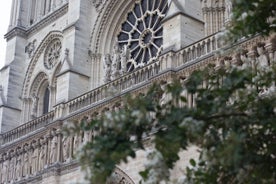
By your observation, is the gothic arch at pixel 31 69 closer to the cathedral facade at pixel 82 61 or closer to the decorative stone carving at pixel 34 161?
the cathedral facade at pixel 82 61

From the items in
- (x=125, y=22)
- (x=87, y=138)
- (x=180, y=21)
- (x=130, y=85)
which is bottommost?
(x=87, y=138)

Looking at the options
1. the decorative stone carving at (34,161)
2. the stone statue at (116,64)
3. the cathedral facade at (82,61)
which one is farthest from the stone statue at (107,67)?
the decorative stone carving at (34,161)

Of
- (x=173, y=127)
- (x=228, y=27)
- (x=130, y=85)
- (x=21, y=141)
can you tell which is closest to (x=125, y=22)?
(x=130, y=85)

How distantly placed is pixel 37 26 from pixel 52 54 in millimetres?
1779

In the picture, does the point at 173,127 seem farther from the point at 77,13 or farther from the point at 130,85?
the point at 77,13

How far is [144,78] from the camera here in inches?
656

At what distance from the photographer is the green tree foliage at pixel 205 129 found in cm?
574

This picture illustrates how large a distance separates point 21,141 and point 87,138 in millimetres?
4165

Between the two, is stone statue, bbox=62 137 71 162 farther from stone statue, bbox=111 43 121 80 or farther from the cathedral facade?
stone statue, bbox=111 43 121 80

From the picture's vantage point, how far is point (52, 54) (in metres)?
23.1

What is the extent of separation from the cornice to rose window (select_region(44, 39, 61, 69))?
98 cm

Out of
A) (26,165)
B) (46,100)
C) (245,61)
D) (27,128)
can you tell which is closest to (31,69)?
(46,100)

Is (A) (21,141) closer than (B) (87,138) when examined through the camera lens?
No

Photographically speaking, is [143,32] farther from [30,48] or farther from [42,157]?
[30,48]
